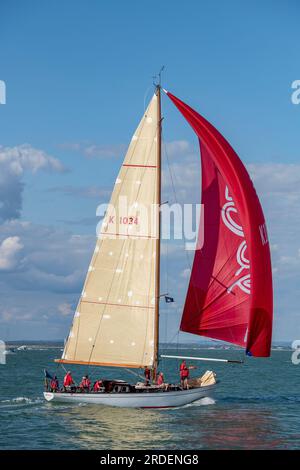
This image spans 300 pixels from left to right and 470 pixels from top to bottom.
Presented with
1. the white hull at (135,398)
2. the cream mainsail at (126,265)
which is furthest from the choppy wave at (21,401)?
the cream mainsail at (126,265)

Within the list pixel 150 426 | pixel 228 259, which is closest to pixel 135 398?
pixel 150 426

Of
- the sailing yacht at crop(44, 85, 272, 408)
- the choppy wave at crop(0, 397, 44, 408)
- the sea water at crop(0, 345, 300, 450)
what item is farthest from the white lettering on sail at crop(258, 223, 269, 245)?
the choppy wave at crop(0, 397, 44, 408)

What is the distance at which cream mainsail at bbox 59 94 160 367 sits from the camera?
123 ft

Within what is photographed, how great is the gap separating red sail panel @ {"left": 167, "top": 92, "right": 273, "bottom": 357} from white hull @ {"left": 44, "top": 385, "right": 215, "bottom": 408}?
324 cm

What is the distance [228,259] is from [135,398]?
825cm

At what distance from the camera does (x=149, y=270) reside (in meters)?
37.5

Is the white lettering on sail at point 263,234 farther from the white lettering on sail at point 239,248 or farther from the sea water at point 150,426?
the sea water at point 150,426

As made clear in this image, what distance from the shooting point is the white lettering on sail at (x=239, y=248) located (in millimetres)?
36500

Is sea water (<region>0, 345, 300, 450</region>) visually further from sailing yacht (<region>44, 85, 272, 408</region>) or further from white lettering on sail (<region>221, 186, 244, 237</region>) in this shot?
white lettering on sail (<region>221, 186, 244, 237</region>)

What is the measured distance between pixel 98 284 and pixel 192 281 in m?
4.79

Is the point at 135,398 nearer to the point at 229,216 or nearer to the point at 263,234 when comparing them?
the point at 263,234

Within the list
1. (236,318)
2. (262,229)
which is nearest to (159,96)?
(262,229)

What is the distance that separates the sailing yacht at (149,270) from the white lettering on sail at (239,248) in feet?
0.16
